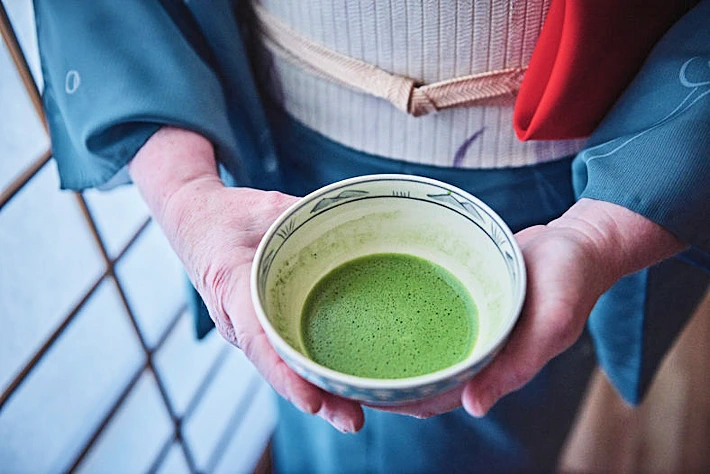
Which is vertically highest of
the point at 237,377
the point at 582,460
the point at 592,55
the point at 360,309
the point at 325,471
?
the point at 592,55

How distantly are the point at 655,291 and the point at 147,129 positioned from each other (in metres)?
0.51

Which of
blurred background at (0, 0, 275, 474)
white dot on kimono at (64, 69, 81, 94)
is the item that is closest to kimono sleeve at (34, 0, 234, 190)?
white dot on kimono at (64, 69, 81, 94)

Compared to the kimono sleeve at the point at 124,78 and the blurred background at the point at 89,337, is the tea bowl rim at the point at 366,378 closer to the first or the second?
the kimono sleeve at the point at 124,78

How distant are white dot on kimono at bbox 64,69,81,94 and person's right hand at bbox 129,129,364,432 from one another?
0.08 meters

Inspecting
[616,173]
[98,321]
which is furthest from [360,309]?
[98,321]

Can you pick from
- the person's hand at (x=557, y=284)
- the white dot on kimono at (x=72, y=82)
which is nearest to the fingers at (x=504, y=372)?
the person's hand at (x=557, y=284)

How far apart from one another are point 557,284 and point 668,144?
0.51ft

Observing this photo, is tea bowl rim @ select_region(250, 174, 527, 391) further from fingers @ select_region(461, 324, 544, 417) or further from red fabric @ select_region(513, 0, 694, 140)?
red fabric @ select_region(513, 0, 694, 140)

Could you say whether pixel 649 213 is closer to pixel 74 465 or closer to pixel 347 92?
pixel 347 92

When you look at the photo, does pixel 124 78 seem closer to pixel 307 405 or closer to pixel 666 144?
pixel 307 405

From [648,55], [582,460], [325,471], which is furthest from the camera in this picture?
[582,460]

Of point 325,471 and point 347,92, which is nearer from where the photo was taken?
point 347,92

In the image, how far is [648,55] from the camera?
0.56m

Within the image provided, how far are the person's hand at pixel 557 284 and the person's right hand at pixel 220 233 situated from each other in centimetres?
8
